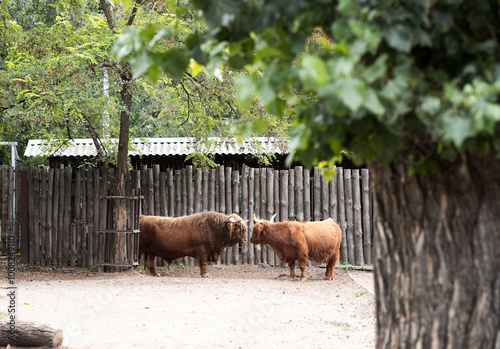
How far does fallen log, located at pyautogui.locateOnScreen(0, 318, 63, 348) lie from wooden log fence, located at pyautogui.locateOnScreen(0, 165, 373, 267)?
6132 mm

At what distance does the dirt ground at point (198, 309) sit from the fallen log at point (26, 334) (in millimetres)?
265

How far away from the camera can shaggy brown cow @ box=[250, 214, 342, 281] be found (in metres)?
9.70

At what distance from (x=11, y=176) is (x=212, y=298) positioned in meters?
6.36

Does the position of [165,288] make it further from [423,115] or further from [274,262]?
[423,115]

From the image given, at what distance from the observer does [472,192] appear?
225cm

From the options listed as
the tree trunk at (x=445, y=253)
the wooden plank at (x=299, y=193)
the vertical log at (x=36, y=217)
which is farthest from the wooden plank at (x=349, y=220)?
the tree trunk at (x=445, y=253)

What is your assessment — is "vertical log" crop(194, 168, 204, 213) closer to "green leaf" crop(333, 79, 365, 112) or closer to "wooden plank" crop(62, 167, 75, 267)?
"wooden plank" crop(62, 167, 75, 267)

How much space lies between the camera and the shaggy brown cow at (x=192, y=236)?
32.6ft

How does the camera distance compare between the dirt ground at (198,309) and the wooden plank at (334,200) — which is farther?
the wooden plank at (334,200)

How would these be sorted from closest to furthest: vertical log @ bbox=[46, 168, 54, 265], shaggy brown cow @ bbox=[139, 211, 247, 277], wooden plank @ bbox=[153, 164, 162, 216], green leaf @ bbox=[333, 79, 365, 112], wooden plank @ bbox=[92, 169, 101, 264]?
green leaf @ bbox=[333, 79, 365, 112] < shaggy brown cow @ bbox=[139, 211, 247, 277] < wooden plank @ bbox=[92, 169, 101, 264] < vertical log @ bbox=[46, 168, 54, 265] < wooden plank @ bbox=[153, 164, 162, 216]

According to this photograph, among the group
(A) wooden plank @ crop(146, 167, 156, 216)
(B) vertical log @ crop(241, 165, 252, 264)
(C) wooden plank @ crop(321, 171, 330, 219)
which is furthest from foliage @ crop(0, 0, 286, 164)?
(C) wooden plank @ crop(321, 171, 330, 219)

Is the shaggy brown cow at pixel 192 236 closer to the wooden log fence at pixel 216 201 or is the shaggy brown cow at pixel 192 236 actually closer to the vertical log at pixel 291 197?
the wooden log fence at pixel 216 201

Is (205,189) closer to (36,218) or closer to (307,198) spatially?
(307,198)

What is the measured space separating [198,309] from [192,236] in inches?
129
